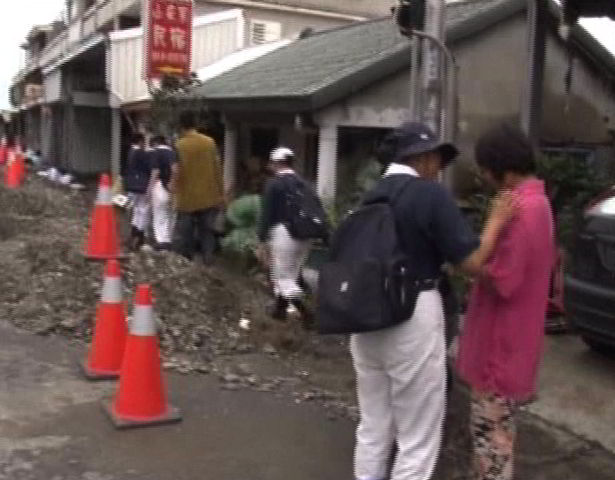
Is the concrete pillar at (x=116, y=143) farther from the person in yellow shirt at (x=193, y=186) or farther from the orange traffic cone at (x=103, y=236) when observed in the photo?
the person in yellow shirt at (x=193, y=186)

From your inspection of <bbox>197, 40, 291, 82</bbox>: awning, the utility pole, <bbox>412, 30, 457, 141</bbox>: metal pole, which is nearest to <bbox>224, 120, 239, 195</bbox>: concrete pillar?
<bbox>197, 40, 291, 82</bbox>: awning

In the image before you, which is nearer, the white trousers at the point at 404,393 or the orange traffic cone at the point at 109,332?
the white trousers at the point at 404,393

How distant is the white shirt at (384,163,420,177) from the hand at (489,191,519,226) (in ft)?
1.17

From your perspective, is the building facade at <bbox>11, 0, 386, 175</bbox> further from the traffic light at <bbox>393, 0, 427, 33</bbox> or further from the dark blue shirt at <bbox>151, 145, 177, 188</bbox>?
the traffic light at <bbox>393, 0, 427, 33</bbox>

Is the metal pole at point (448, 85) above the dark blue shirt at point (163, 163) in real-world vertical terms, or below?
above

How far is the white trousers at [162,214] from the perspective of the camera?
963 cm

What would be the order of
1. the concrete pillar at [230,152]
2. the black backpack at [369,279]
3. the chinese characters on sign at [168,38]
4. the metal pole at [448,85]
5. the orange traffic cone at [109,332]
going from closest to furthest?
the black backpack at [369,279] → the orange traffic cone at [109,332] → the metal pole at [448,85] → the concrete pillar at [230,152] → the chinese characters on sign at [168,38]

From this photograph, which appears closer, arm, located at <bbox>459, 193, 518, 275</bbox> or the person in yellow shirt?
arm, located at <bbox>459, 193, 518, 275</bbox>

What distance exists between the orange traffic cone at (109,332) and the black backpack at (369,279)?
8.27ft

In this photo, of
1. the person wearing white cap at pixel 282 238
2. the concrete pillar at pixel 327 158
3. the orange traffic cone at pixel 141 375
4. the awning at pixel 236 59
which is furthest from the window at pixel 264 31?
the orange traffic cone at pixel 141 375

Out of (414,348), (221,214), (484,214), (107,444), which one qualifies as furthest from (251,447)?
(221,214)

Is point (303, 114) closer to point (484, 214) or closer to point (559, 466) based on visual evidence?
point (484, 214)

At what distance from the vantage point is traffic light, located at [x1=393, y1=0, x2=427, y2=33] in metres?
5.78

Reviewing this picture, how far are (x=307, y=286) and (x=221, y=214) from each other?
328 centimetres
